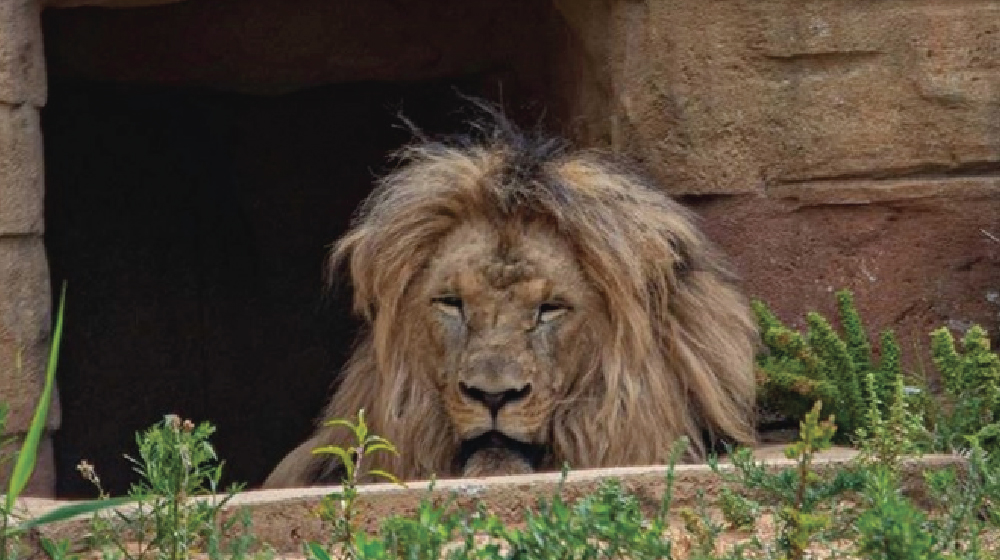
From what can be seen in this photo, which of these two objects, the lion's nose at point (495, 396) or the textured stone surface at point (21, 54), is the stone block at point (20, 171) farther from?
the lion's nose at point (495, 396)

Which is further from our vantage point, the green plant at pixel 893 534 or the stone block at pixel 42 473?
the stone block at pixel 42 473

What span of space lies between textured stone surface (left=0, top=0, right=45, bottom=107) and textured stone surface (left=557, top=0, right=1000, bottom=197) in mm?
1532

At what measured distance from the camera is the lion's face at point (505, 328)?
19.3ft

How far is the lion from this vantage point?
5969mm

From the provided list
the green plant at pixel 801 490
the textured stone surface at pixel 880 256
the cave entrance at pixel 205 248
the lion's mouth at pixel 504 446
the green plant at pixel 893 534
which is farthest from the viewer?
the cave entrance at pixel 205 248

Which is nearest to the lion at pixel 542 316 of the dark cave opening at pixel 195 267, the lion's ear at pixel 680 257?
the lion's ear at pixel 680 257

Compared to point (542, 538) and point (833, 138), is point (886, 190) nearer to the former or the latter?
point (833, 138)

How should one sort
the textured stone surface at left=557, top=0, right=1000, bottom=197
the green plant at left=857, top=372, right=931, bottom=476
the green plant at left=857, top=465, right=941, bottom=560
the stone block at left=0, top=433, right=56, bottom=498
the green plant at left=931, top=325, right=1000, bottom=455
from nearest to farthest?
the green plant at left=857, top=465, right=941, bottom=560
the green plant at left=857, top=372, right=931, bottom=476
the green plant at left=931, top=325, right=1000, bottom=455
the stone block at left=0, top=433, right=56, bottom=498
the textured stone surface at left=557, top=0, right=1000, bottom=197

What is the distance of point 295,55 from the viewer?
8109mm

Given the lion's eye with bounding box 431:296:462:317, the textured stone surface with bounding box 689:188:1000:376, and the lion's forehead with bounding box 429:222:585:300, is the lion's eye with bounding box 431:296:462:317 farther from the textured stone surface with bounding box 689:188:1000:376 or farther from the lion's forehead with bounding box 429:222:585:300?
the textured stone surface with bounding box 689:188:1000:376

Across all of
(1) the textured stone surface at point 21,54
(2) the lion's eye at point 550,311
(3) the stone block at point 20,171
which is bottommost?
(2) the lion's eye at point 550,311

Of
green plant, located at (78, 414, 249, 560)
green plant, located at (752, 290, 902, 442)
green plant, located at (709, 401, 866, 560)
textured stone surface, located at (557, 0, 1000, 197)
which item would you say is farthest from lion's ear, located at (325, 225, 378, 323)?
green plant, located at (78, 414, 249, 560)

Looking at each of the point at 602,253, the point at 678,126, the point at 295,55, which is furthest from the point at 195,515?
the point at 295,55

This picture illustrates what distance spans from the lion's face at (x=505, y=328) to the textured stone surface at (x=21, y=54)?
108cm
